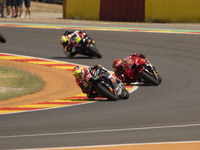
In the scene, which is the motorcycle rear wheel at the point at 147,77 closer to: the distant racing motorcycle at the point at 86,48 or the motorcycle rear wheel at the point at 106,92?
the motorcycle rear wheel at the point at 106,92

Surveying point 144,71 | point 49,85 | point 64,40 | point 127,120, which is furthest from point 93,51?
point 127,120

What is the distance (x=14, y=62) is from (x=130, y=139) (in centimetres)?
1306

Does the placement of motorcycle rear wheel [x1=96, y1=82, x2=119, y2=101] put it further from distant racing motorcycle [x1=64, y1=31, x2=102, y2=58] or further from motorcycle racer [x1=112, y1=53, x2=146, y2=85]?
distant racing motorcycle [x1=64, y1=31, x2=102, y2=58]

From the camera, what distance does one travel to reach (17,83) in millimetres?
17469

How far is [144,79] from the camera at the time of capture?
51.1ft

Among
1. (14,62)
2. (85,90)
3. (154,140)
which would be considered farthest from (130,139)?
(14,62)

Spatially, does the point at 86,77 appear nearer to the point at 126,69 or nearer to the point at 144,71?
the point at 144,71

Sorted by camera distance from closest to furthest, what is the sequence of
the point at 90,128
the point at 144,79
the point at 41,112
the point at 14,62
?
the point at 90,128, the point at 41,112, the point at 144,79, the point at 14,62

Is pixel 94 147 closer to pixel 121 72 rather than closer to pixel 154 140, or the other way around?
pixel 154 140

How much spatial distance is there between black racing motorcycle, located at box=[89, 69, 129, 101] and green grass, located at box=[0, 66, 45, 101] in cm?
276

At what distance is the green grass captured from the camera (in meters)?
15.7

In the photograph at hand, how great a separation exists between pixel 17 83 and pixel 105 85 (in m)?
5.11

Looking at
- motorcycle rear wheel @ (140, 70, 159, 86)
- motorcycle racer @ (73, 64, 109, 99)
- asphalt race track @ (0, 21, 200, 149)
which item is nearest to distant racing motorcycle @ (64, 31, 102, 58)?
asphalt race track @ (0, 21, 200, 149)

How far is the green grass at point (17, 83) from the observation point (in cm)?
1568
